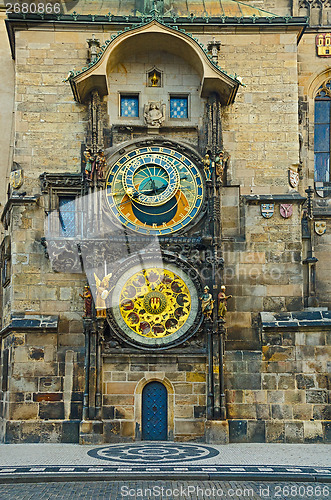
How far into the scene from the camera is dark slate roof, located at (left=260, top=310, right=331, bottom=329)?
53.4 feet

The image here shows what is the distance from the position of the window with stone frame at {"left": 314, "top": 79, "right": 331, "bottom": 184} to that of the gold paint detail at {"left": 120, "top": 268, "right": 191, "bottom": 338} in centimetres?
585

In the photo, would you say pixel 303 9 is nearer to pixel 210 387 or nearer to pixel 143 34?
pixel 143 34

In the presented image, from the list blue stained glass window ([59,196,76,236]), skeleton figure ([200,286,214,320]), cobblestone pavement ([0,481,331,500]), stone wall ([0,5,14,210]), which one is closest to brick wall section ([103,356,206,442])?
skeleton figure ([200,286,214,320])

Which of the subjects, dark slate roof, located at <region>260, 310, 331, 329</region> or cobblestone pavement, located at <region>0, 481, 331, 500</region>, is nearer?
cobblestone pavement, located at <region>0, 481, 331, 500</region>

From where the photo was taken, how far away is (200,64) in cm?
1736

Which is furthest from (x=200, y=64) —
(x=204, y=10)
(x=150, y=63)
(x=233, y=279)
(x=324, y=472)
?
(x=324, y=472)

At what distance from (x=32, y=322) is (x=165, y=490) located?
7.01 metres

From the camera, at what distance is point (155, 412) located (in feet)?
53.0

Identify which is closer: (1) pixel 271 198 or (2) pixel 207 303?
(2) pixel 207 303

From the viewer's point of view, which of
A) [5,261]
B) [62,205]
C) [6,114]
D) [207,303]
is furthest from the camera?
[6,114]

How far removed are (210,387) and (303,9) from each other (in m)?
11.5

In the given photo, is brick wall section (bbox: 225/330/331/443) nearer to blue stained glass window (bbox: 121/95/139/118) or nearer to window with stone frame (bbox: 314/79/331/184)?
window with stone frame (bbox: 314/79/331/184)

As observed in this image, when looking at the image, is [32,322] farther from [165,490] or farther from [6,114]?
[165,490]

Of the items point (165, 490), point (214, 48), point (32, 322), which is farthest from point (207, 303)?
point (214, 48)
